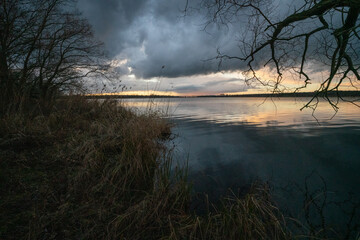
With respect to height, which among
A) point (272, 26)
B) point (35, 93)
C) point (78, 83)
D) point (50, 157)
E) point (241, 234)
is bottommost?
point (241, 234)

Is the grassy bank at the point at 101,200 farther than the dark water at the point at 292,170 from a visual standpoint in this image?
No

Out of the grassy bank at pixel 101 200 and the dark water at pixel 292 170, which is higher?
the grassy bank at pixel 101 200

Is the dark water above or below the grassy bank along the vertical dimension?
below

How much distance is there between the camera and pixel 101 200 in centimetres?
225

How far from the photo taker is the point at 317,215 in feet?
8.17

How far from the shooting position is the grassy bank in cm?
172

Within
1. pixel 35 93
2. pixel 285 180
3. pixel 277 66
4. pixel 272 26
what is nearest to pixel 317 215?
pixel 285 180

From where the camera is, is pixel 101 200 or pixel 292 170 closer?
pixel 101 200

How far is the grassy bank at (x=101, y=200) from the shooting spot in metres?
1.72

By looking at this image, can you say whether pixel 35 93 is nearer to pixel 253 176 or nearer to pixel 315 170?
pixel 253 176

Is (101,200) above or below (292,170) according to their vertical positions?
above

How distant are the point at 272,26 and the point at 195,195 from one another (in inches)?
155

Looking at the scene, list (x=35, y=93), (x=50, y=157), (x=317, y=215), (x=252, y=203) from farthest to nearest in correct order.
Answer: (x=35, y=93), (x=50, y=157), (x=317, y=215), (x=252, y=203)

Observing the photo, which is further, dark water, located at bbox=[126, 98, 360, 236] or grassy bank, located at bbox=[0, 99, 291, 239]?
dark water, located at bbox=[126, 98, 360, 236]
